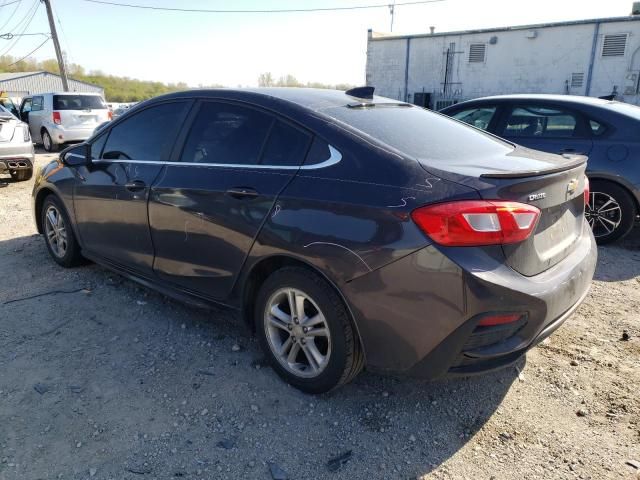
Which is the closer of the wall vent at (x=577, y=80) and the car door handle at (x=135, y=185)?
the car door handle at (x=135, y=185)

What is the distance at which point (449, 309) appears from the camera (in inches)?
84.1

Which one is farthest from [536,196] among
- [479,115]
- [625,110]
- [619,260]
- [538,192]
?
[479,115]

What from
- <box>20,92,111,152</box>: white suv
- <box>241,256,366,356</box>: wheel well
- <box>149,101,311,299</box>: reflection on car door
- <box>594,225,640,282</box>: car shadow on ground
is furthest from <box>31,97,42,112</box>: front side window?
<box>594,225,640,282</box>: car shadow on ground

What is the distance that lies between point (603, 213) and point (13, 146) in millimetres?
9044

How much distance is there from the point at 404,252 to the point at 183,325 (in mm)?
2020


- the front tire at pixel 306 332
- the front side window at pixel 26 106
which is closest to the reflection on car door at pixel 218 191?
the front tire at pixel 306 332

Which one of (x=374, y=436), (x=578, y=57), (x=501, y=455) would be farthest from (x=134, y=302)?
(x=578, y=57)

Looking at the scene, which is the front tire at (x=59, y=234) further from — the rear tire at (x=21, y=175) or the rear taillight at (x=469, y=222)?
the rear tire at (x=21, y=175)

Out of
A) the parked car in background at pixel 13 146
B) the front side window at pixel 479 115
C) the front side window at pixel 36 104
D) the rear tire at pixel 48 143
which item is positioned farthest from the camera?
the front side window at pixel 36 104

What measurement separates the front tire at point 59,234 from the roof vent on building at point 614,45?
80.2 feet

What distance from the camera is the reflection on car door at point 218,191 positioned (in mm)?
2752

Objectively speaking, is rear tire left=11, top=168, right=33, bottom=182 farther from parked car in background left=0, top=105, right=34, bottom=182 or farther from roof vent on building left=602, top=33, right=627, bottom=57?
roof vent on building left=602, top=33, right=627, bottom=57

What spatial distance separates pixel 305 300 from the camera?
266 centimetres

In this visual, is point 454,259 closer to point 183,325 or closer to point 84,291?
point 183,325
